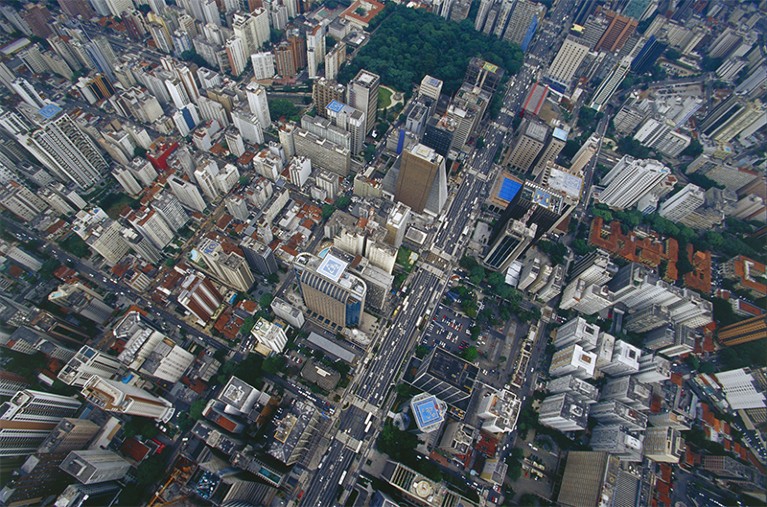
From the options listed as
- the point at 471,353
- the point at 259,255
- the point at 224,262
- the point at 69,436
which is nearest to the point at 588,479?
the point at 471,353

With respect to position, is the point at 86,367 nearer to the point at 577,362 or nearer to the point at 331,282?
the point at 331,282

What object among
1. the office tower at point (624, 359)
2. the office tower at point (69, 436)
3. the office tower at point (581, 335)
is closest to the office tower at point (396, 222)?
the office tower at point (581, 335)

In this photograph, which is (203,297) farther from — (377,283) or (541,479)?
(541,479)

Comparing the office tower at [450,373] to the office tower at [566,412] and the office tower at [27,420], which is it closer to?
the office tower at [566,412]

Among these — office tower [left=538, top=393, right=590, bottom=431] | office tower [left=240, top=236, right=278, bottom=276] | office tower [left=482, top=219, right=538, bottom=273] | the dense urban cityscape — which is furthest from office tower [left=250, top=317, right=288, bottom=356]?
office tower [left=538, top=393, right=590, bottom=431]

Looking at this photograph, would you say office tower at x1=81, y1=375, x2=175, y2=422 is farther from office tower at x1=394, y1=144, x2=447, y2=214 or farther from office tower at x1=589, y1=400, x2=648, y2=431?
office tower at x1=589, y1=400, x2=648, y2=431
